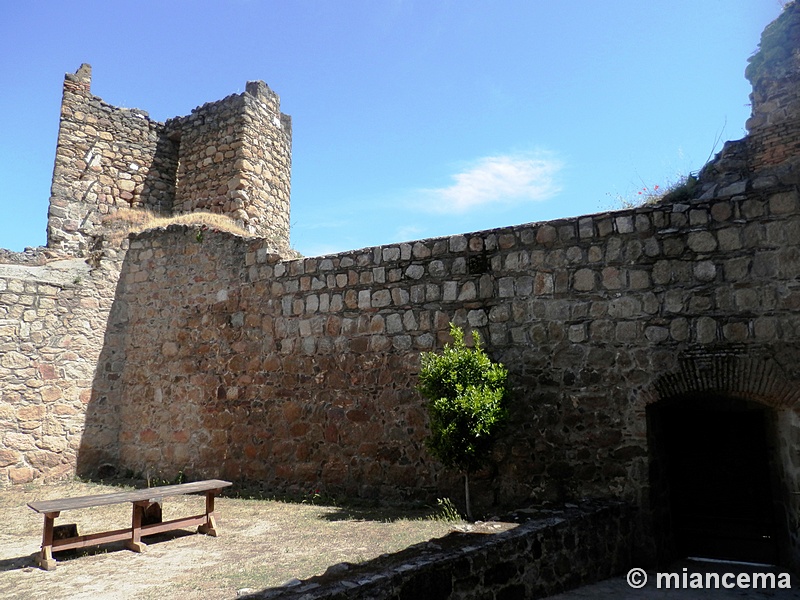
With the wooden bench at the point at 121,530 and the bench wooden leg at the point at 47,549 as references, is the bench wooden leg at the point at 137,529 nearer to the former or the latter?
the wooden bench at the point at 121,530

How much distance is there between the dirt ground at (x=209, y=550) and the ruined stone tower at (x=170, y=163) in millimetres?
5843

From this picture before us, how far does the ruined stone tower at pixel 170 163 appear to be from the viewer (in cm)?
1148

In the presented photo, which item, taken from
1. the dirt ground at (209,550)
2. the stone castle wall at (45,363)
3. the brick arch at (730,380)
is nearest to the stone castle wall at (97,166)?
the stone castle wall at (45,363)

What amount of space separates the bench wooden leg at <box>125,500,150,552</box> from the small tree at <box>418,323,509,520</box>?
9.82 feet

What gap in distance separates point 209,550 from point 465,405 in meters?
2.85

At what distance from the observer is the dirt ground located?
4.36 meters

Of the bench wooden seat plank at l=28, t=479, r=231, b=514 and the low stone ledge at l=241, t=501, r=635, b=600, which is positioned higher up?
the bench wooden seat plank at l=28, t=479, r=231, b=514

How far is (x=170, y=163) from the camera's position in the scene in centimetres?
1291

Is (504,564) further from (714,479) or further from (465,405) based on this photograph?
(714,479)

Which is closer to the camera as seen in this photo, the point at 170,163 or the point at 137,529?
the point at 137,529

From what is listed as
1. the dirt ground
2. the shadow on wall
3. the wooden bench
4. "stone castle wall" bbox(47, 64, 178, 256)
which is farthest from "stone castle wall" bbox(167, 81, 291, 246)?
the wooden bench

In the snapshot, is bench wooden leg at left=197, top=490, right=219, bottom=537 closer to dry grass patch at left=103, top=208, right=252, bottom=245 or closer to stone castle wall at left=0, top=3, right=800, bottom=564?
stone castle wall at left=0, top=3, right=800, bottom=564

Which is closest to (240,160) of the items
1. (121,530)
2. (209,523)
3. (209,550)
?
(209,523)

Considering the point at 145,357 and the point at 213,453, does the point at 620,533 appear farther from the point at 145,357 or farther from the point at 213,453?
the point at 145,357
